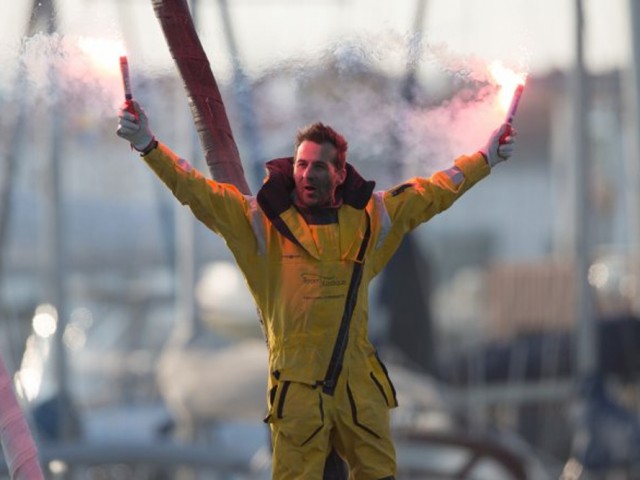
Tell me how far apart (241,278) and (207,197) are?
1288cm

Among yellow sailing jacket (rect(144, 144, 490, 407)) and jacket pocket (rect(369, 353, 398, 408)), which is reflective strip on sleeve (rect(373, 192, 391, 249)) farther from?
jacket pocket (rect(369, 353, 398, 408))

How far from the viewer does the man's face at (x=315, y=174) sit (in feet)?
22.2

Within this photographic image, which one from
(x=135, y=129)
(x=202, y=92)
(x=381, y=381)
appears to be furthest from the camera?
(x=202, y=92)

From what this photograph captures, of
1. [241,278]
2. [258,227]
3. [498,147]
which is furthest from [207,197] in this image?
[241,278]

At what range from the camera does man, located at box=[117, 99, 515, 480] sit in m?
6.75

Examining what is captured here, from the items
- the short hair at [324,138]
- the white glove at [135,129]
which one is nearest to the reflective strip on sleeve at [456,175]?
the short hair at [324,138]

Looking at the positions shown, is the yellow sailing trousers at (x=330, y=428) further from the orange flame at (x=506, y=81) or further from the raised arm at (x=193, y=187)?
the orange flame at (x=506, y=81)

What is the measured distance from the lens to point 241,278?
769 inches

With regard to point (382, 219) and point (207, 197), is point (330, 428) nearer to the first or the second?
point (382, 219)

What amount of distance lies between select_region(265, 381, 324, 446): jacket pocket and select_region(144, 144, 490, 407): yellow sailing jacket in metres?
0.05

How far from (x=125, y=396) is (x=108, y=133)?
3.50m

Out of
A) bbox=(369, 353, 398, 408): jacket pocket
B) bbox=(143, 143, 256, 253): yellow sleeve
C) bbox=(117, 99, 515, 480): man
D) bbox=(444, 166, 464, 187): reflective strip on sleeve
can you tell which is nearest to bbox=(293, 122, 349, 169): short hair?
bbox=(117, 99, 515, 480): man

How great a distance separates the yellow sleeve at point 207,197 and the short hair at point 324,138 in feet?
1.17

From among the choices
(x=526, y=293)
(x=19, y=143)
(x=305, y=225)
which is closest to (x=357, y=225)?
(x=305, y=225)
